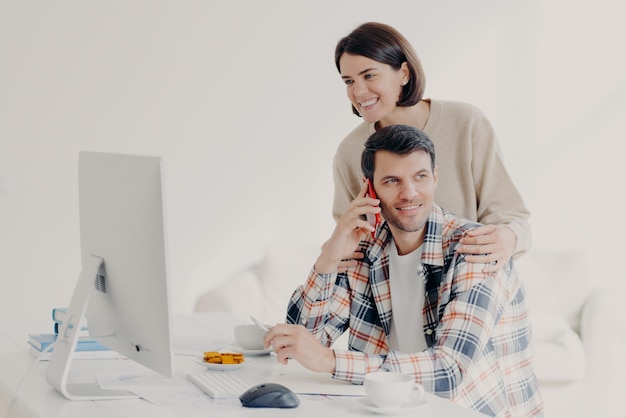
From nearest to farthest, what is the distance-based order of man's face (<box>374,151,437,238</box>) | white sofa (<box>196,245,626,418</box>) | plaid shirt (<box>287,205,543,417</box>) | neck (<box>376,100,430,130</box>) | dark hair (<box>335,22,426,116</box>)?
plaid shirt (<box>287,205,543,417</box>) → man's face (<box>374,151,437,238</box>) → dark hair (<box>335,22,426,116</box>) → neck (<box>376,100,430,130</box>) → white sofa (<box>196,245,626,418</box>)

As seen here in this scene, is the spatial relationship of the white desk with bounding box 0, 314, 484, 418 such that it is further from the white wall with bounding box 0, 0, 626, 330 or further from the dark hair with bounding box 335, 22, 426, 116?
the white wall with bounding box 0, 0, 626, 330

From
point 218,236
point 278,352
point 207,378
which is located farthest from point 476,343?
point 218,236

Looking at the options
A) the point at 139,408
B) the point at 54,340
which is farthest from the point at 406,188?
the point at 54,340

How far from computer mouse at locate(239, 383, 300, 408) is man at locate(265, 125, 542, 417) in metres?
0.19

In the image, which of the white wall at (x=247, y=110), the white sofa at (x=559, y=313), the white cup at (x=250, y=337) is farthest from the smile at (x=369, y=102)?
the white wall at (x=247, y=110)

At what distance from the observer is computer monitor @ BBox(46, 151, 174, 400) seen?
1.67 m

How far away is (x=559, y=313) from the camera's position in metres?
4.38

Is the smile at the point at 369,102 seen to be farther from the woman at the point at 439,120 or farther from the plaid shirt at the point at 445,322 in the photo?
the plaid shirt at the point at 445,322

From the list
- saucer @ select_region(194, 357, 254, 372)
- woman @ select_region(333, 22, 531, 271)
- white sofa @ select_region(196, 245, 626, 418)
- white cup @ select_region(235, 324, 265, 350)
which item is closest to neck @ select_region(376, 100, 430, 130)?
woman @ select_region(333, 22, 531, 271)

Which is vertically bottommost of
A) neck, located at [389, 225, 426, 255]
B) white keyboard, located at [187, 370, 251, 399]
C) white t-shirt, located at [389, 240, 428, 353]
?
white keyboard, located at [187, 370, 251, 399]

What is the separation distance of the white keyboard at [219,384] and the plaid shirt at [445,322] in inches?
8.4

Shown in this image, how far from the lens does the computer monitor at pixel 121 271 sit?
5.47 feet

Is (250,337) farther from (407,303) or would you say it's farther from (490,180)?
(490,180)

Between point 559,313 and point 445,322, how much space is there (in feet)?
8.45
